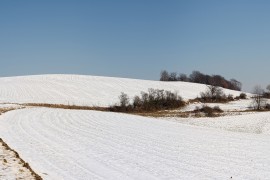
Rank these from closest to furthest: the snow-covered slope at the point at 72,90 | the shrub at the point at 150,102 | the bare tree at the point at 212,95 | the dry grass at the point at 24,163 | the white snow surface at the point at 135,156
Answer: the dry grass at the point at 24,163 → the white snow surface at the point at 135,156 → the shrub at the point at 150,102 → the snow-covered slope at the point at 72,90 → the bare tree at the point at 212,95

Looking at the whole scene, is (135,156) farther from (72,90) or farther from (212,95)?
(212,95)

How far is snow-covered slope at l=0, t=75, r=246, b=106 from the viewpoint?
7550 centimetres

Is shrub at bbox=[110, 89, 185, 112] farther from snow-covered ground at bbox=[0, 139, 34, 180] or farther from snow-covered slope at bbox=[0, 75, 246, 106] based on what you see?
snow-covered ground at bbox=[0, 139, 34, 180]

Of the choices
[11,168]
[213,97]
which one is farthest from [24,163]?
[213,97]

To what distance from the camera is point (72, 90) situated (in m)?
93.1

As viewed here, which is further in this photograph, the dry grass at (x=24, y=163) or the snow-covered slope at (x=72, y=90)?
the snow-covered slope at (x=72, y=90)

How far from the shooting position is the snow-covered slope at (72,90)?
248 feet

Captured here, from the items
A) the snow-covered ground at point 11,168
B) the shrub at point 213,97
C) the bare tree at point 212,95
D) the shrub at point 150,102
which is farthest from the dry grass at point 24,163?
the bare tree at point 212,95

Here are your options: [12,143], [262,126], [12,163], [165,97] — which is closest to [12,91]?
[165,97]

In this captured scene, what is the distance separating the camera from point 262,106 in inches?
2938

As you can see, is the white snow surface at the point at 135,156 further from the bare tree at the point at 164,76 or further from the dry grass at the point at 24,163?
the bare tree at the point at 164,76

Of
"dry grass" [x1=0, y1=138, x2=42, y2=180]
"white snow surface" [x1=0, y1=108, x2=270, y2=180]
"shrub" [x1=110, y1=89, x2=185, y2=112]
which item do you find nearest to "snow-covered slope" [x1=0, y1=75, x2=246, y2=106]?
"shrub" [x1=110, y1=89, x2=185, y2=112]

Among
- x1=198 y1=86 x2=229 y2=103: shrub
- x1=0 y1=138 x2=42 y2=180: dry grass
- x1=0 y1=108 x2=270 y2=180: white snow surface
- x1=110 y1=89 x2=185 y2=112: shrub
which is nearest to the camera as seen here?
x1=0 y1=138 x2=42 y2=180: dry grass

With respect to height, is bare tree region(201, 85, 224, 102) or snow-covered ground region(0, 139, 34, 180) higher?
bare tree region(201, 85, 224, 102)
